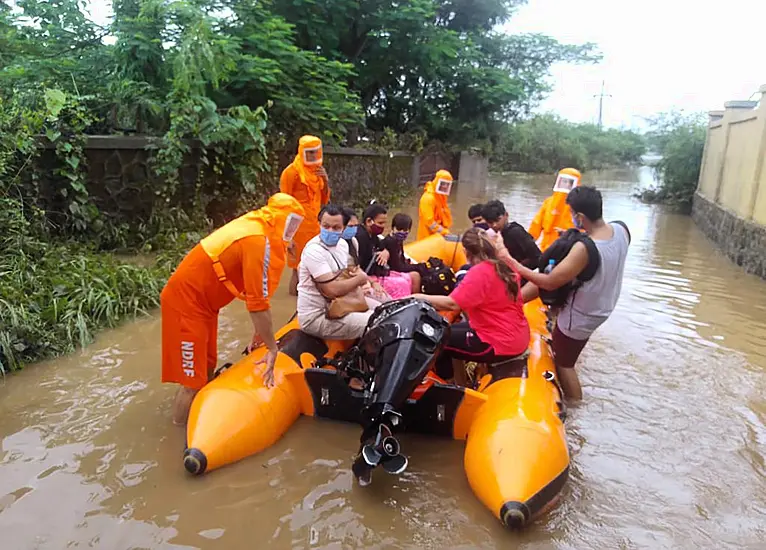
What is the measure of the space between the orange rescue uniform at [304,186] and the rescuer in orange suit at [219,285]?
8.77 feet

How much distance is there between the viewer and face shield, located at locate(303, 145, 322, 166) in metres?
6.39

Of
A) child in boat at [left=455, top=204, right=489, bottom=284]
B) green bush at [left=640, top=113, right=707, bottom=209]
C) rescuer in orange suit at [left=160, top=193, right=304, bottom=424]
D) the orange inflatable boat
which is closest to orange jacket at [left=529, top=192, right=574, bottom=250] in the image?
child in boat at [left=455, top=204, right=489, bottom=284]

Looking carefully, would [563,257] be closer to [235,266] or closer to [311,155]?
[235,266]

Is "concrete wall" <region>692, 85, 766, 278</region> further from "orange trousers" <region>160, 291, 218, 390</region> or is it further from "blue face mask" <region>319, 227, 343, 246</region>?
"orange trousers" <region>160, 291, 218, 390</region>

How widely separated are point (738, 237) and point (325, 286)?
27.3ft

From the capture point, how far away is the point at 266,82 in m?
9.05

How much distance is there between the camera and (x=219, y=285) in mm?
3418

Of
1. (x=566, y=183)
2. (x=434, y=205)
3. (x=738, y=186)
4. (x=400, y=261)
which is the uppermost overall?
(x=566, y=183)

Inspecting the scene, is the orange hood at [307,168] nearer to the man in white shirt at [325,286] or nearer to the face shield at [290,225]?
the man in white shirt at [325,286]

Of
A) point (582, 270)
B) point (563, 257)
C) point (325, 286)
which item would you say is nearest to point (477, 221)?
point (563, 257)

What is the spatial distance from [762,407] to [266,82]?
7524mm

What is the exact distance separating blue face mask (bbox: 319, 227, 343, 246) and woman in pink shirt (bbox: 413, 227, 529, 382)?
2.36 feet

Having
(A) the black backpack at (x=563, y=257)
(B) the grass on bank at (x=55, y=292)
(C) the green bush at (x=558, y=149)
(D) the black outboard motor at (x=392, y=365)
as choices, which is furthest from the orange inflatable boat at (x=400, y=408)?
(C) the green bush at (x=558, y=149)

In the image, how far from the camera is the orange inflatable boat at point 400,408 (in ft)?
9.61
